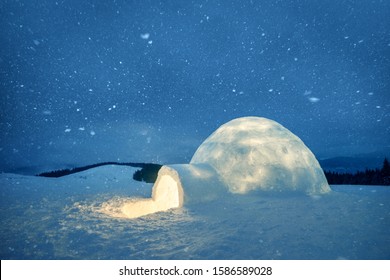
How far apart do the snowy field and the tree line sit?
20.6m

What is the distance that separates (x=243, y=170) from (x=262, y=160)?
A: 2.53 ft

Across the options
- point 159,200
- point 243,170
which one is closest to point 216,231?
point 243,170

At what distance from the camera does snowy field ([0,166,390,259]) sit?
157 inches

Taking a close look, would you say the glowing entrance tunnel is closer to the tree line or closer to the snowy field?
the snowy field

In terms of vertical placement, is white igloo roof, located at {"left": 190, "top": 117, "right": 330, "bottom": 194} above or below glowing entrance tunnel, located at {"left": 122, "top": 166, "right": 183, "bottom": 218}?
above

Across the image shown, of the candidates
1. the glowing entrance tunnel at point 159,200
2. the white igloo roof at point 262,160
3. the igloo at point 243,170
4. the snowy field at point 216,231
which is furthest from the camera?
the glowing entrance tunnel at point 159,200

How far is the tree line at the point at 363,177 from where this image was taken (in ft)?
79.6

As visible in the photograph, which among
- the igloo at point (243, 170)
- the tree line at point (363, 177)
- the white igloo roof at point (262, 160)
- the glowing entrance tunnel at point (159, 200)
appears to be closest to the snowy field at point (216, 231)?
the igloo at point (243, 170)

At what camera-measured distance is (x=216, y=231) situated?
4895 millimetres

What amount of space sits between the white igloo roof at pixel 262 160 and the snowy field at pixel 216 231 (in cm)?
70

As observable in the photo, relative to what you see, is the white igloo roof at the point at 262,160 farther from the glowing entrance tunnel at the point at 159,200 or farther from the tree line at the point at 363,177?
the tree line at the point at 363,177

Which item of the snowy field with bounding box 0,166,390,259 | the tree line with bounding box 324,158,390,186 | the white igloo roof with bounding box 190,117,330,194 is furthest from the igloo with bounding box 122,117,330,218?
the tree line with bounding box 324,158,390,186

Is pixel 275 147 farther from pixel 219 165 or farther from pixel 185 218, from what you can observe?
pixel 185 218

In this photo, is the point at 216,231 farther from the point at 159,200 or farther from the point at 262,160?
the point at 159,200
